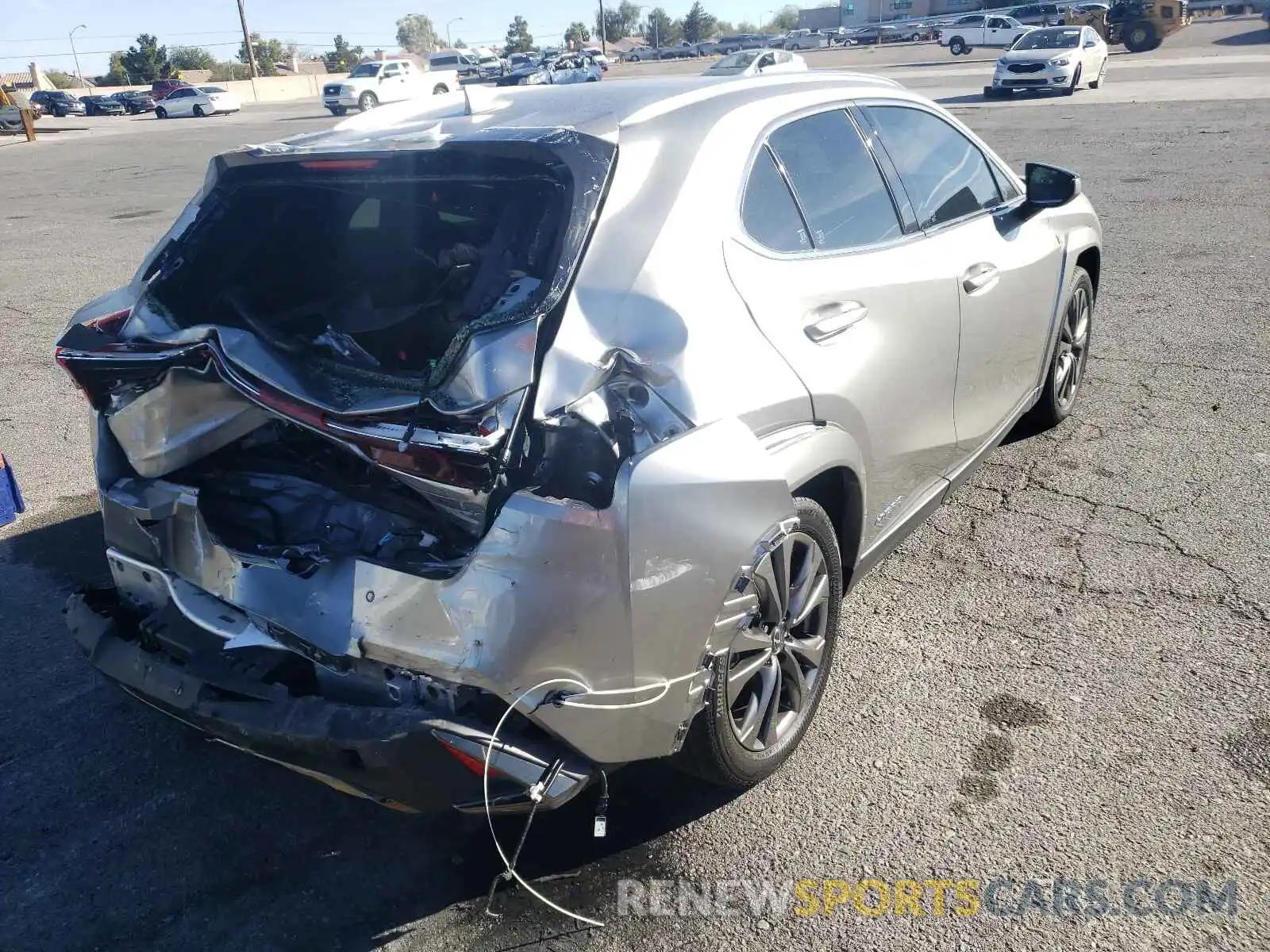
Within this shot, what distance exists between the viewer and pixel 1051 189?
13.9 ft

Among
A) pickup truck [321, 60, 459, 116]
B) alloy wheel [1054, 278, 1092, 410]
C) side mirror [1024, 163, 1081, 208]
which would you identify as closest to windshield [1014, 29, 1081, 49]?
pickup truck [321, 60, 459, 116]

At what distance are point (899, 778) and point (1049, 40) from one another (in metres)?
29.6

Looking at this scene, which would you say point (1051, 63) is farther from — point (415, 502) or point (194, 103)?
point (194, 103)

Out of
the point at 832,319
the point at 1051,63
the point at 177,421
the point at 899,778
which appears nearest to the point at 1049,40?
the point at 1051,63

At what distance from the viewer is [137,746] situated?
127 inches

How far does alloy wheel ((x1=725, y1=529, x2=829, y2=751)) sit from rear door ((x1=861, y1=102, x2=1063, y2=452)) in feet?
3.91

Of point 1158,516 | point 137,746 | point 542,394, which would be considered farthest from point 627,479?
point 1158,516

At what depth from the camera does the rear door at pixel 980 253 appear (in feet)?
12.1

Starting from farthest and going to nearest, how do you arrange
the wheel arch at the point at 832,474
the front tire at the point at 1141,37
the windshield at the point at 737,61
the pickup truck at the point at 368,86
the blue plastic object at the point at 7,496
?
1. the front tire at the point at 1141,37
2. the pickup truck at the point at 368,86
3. the windshield at the point at 737,61
4. the blue plastic object at the point at 7,496
5. the wheel arch at the point at 832,474

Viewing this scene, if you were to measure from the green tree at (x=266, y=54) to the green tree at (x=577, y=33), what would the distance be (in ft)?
100

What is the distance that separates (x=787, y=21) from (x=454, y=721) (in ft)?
434

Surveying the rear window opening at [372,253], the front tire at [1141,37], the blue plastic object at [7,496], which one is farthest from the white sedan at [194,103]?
the rear window opening at [372,253]

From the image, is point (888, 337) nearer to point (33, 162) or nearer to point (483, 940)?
point (483, 940)

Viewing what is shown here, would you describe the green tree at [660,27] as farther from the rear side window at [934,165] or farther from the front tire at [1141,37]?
the rear side window at [934,165]
